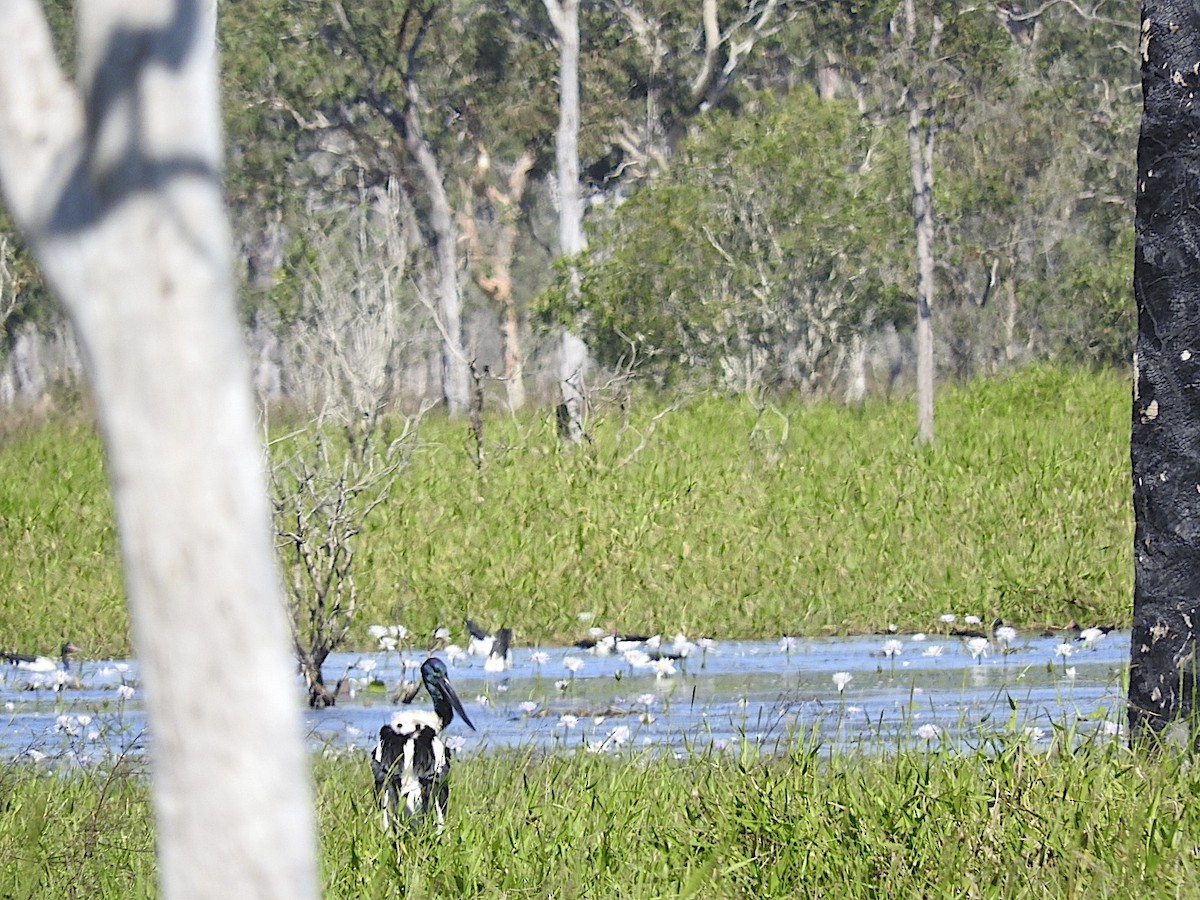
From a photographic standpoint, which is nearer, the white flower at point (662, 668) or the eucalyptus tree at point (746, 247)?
the white flower at point (662, 668)

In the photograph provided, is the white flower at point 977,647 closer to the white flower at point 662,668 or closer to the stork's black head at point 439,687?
the white flower at point 662,668

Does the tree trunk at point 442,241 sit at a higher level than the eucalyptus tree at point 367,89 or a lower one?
lower

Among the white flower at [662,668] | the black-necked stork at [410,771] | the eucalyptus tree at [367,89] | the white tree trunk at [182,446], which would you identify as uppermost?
the eucalyptus tree at [367,89]

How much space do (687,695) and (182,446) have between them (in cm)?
655

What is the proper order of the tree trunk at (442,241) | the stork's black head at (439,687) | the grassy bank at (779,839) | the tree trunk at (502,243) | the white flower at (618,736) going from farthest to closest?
the tree trunk at (502,243) → the tree trunk at (442,241) → the white flower at (618,736) → the stork's black head at (439,687) → the grassy bank at (779,839)

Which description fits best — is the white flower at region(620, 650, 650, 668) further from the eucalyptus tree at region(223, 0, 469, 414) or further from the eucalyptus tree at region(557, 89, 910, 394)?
the eucalyptus tree at region(223, 0, 469, 414)

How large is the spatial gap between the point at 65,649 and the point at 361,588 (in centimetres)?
208

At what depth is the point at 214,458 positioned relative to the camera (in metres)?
2.11

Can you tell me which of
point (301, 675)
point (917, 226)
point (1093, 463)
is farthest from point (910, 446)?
point (301, 675)

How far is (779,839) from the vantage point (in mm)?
4520

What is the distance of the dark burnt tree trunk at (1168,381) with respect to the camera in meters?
5.38

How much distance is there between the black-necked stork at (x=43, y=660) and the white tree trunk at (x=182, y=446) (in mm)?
7417

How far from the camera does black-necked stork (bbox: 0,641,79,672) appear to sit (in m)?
9.27

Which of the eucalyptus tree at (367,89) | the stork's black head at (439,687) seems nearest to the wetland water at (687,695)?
the stork's black head at (439,687)
